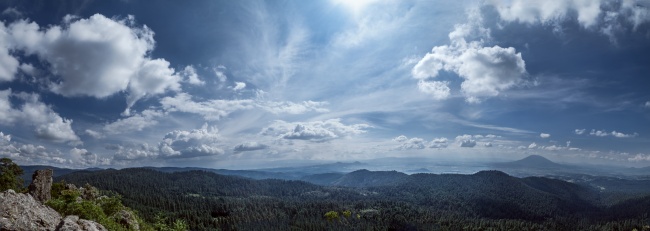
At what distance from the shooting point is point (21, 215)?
127 feet

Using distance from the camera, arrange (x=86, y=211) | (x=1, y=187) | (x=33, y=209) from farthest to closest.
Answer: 1. (x=1, y=187)
2. (x=86, y=211)
3. (x=33, y=209)

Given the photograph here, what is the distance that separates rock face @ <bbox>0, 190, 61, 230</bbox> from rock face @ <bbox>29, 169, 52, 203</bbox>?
5930 centimetres

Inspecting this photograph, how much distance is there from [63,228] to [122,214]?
48.3m

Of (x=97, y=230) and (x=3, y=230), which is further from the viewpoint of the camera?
(x=97, y=230)

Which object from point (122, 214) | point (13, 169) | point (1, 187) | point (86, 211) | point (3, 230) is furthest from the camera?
point (13, 169)

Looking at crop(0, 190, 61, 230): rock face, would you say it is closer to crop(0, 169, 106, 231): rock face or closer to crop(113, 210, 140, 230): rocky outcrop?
crop(0, 169, 106, 231): rock face

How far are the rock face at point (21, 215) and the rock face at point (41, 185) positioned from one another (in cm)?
5930

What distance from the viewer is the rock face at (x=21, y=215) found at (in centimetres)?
3626

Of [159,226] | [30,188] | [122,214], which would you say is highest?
[30,188]

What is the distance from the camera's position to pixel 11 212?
37.9 metres

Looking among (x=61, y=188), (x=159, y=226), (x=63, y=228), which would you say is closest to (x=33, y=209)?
(x=63, y=228)

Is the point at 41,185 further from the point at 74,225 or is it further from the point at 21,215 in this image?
the point at 74,225

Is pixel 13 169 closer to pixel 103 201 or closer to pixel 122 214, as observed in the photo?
pixel 103 201

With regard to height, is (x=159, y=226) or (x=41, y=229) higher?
(x=41, y=229)
